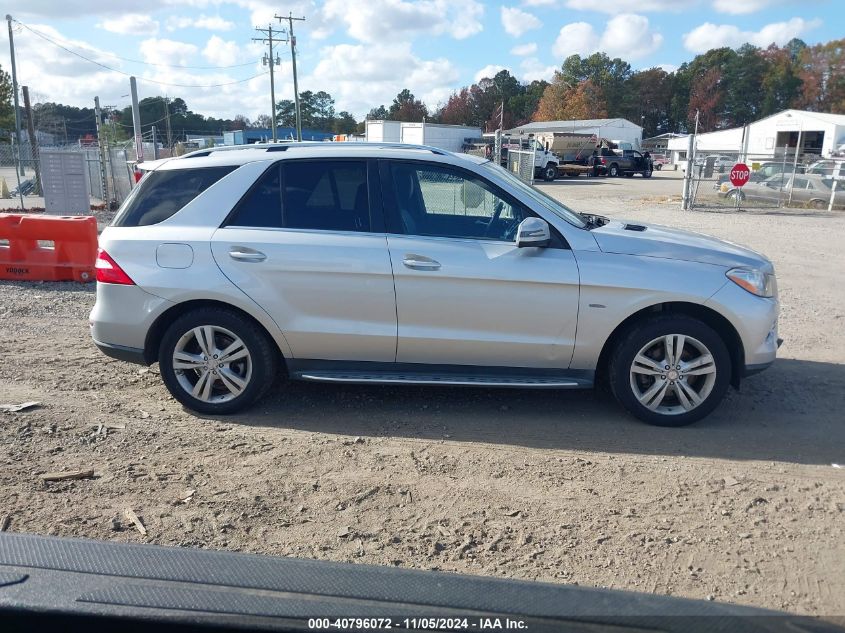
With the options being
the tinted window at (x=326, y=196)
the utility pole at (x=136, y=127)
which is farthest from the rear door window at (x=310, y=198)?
the utility pole at (x=136, y=127)

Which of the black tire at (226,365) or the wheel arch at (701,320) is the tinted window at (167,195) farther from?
the wheel arch at (701,320)

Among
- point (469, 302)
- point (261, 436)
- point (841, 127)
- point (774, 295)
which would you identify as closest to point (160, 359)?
point (261, 436)

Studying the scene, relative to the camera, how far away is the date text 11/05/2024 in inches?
65.6

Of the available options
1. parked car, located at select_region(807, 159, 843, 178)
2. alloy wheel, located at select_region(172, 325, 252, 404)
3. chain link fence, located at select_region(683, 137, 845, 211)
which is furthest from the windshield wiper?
parked car, located at select_region(807, 159, 843, 178)

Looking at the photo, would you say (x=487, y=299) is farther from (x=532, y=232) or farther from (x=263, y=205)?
(x=263, y=205)

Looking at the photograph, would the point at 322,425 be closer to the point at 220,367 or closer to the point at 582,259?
the point at 220,367

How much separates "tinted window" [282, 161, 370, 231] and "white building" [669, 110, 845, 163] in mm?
50111

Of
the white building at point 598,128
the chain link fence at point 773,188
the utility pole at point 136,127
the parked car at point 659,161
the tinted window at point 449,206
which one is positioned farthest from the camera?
the white building at point 598,128

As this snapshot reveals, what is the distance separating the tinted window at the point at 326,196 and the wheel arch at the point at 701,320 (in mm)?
1848

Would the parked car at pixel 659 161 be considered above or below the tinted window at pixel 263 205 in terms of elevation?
above

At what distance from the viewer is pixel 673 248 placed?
4.70m

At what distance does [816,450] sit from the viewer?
4422mm

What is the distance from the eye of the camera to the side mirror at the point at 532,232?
4.47 meters

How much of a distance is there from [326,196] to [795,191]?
22.6 meters
